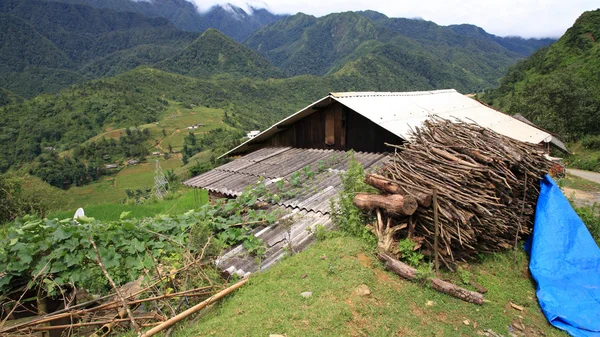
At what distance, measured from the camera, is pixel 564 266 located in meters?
4.28

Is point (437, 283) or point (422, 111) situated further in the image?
point (422, 111)

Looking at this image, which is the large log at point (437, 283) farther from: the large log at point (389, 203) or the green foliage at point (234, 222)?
the green foliage at point (234, 222)

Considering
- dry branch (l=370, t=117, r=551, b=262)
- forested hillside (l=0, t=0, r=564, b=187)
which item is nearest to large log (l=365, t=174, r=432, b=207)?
dry branch (l=370, t=117, r=551, b=262)

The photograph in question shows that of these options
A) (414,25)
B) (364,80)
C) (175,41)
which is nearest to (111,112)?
(364,80)

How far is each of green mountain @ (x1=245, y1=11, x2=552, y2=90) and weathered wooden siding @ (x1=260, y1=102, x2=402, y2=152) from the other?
99.0 meters

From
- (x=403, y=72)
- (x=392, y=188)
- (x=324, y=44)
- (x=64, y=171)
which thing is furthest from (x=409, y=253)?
(x=324, y=44)

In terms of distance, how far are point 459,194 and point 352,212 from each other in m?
1.44

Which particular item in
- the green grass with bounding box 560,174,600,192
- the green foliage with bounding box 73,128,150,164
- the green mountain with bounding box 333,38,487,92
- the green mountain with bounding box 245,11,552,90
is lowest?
the green foliage with bounding box 73,128,150,164

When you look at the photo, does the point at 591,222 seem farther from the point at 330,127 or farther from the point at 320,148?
the point at 320,148

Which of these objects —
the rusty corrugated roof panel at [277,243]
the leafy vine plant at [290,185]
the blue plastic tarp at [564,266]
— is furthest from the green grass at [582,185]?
the rusty corrugated roof panel at [277,243]

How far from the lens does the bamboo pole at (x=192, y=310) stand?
3.15m

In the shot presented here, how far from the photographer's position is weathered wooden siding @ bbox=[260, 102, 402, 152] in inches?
312

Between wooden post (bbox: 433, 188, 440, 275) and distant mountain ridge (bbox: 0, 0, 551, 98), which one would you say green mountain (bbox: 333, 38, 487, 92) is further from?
wooden post (bbox: 433, 188, 440, 275)

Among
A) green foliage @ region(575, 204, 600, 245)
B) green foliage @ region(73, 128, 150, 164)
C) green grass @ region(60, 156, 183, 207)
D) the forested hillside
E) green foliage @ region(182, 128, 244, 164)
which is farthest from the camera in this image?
the forested hillside
